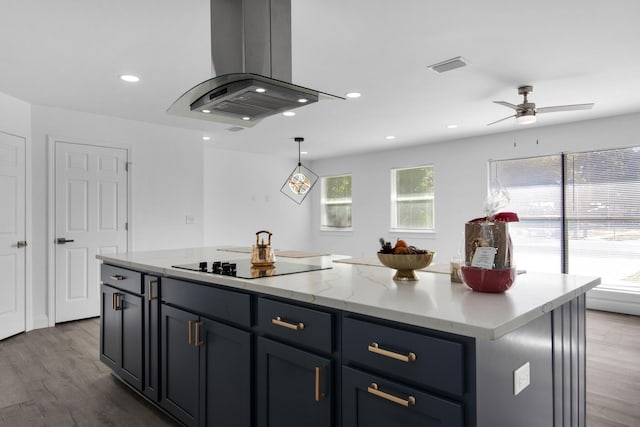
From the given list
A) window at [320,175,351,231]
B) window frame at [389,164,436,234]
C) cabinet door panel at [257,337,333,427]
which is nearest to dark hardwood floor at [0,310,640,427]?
cabinet door panel at [257,337,333,427]

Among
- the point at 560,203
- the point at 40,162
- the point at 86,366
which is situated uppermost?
the point at 40,162

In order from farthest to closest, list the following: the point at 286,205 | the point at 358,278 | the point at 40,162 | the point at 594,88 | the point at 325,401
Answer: the point at 286,205 → the point at 40,162 → the point at 594,88 → the point at 358,278 → the point at 325,401

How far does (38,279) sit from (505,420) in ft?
15.6

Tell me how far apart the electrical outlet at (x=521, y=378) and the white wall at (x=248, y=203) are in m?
6.17

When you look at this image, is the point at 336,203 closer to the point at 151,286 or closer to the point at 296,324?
the point at 151,286

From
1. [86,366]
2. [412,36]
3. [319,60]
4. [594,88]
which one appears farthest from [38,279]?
[594,88]

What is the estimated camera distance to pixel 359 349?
1310 mm

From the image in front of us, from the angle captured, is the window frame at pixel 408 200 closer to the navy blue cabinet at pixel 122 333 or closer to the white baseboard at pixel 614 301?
the white baseboard at pixel 614 301

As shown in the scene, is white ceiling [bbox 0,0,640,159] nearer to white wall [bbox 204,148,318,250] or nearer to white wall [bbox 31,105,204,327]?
white wall [bbox 31,105,204,327]

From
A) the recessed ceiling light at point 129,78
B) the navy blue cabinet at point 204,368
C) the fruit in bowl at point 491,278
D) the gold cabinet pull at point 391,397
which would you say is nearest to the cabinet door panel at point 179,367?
the navy blue cabinet at point 204,368

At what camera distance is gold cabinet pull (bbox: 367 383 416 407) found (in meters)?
1.16

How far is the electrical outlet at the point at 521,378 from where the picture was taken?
1.25 meters

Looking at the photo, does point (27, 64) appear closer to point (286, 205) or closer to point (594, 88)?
point (594, 88)

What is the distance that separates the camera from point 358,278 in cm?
188
